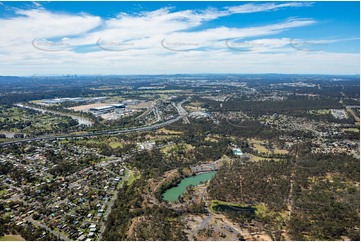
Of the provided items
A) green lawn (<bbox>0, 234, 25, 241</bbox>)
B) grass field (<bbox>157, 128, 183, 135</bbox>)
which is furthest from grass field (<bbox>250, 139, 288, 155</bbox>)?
green lawn (<bbox>0, 234, 25, 241</bbox>)

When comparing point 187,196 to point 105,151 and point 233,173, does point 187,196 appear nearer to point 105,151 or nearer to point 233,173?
point 233,173

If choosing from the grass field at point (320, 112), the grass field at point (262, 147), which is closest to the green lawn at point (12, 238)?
the grass field at point (262, 147)

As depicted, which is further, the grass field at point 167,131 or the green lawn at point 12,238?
the grass field at point 167,131

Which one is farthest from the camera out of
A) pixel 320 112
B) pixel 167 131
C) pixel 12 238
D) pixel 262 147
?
pixel 320 112

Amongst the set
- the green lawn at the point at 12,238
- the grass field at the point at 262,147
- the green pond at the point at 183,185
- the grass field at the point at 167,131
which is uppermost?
the grass field at the point at 167,131

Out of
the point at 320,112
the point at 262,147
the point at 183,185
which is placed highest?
the point at 320,112

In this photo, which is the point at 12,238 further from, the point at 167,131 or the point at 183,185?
the point at 167,131

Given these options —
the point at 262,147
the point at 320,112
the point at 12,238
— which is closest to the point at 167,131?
the point at 262,147

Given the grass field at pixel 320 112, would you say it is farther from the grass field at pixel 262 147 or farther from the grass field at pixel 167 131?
the grass field at pixel 167 131

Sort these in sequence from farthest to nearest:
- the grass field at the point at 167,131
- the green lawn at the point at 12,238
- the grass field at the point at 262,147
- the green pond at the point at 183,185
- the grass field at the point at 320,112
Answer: the grass field at the point at 320,112 < the grass field at the point at 167,131 < the grass field at the point at 262,147 < the green pond at the point at 183,185 < the green lawn at the point at 12,238
